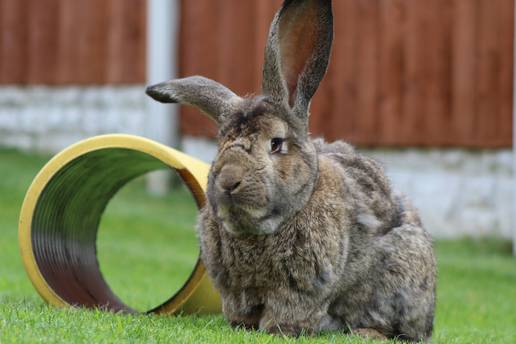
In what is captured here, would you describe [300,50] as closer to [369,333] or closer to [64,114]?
[369,333]

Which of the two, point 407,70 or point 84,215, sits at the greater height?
point 407,70

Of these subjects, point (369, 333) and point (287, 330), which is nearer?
point (287, 330)

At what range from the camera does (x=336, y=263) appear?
4848mm

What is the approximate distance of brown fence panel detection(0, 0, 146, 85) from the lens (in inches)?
572

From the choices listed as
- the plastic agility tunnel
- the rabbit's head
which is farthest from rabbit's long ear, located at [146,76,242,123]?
the plastic agility tunnel

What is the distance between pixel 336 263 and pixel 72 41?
36.0 ft

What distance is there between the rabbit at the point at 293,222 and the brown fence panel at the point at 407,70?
6.37 meters

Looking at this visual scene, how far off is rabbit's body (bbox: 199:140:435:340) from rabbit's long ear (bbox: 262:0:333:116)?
417 millimetres

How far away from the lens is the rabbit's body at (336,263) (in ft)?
15.7

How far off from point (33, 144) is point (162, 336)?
11.6 metres

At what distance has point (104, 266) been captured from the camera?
926 centimetres

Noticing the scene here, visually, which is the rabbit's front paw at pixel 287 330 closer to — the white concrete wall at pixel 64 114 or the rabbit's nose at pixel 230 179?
the rabbit's nose at pixel 230 179

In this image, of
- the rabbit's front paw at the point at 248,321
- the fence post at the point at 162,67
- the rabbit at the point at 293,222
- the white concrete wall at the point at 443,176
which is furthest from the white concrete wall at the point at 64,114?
the rabbit's front paw at the point at 248,321

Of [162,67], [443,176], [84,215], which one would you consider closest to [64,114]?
[162,67]
